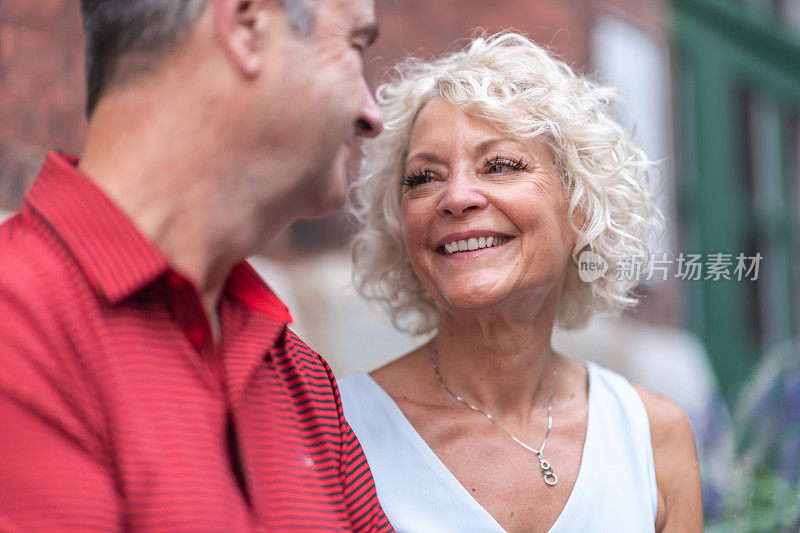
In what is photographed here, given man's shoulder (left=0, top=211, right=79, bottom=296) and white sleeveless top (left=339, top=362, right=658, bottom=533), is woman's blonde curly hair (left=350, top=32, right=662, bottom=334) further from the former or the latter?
man's shoulder (left=0, top=211, right=79, bottom=296)

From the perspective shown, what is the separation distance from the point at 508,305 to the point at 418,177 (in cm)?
39

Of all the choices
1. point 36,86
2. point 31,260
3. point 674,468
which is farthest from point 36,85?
point 674,468

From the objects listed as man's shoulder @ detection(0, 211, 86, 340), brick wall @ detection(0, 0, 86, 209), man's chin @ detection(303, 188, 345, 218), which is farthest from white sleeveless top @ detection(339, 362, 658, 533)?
brick wall @ detection(0, 0, 86, 209)

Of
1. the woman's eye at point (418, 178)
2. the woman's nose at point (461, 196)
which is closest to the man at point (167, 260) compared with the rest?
the woman's nose at point (461, 196)

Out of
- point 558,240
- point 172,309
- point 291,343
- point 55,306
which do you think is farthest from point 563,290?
point 55,306

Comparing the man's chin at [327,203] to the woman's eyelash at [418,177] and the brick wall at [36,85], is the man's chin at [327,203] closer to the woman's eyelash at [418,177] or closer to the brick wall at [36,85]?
the woman's eyelash at [418,177]

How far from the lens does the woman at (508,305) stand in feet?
6.70

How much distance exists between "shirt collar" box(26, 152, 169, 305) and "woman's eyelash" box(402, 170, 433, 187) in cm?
107

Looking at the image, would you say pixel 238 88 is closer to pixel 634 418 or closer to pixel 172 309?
pixel 172 309

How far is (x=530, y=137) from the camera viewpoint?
6.79 feet

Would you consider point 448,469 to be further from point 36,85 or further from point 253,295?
point 36,85

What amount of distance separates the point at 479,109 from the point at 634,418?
93cm

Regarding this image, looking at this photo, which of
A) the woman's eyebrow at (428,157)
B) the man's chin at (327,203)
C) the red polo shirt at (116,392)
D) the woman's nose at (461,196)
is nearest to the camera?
the red polo shirt at (116,392)

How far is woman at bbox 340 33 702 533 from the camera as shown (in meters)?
2.04
